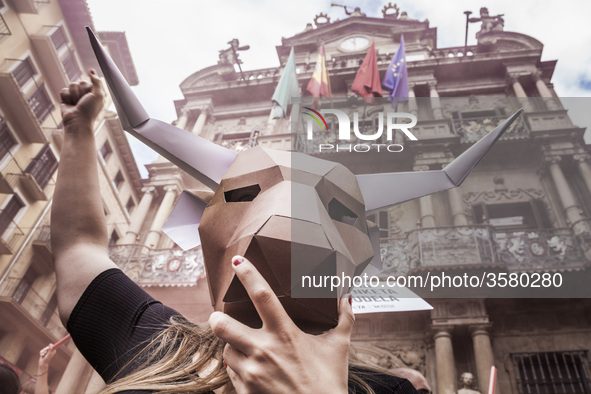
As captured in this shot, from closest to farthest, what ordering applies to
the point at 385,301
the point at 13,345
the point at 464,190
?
the point at 385,301 → the point at 464,190 → the point at 13,345

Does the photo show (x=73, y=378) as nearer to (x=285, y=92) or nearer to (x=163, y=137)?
(x=163, y=137)

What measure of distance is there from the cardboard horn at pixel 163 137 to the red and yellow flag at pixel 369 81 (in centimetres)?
1121

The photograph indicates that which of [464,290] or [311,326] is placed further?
[464,290]

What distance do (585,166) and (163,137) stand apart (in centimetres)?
1202

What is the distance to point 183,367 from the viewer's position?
1174 millimetres

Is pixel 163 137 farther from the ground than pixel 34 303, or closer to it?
closer to it

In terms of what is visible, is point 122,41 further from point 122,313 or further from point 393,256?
point 122,313

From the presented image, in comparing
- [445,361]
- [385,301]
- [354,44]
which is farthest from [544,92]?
[385,301]

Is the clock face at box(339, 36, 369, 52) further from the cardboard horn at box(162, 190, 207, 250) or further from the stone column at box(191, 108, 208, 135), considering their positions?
the cardboard horn at box(162, 190, 207, 250)

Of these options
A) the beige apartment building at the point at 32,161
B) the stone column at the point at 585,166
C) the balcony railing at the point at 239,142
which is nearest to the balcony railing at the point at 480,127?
the stone column at the point at 585,166

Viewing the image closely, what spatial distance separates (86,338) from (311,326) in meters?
0.92

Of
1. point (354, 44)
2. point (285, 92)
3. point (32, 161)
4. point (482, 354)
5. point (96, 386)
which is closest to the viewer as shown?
point (96, 386)

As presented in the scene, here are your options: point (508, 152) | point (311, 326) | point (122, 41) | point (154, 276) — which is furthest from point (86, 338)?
point (122, 41)

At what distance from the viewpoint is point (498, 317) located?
26.0 ft
